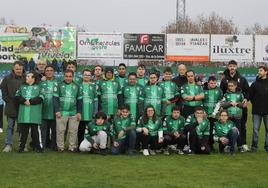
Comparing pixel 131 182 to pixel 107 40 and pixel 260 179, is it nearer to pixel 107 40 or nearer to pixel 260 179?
pixel 260 179

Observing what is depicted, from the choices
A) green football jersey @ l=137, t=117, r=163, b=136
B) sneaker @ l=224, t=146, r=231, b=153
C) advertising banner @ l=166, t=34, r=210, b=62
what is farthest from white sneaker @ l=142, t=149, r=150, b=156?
advertising banner @ l=166, t=34, r=210, b=62

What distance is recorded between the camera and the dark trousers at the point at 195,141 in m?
9.73

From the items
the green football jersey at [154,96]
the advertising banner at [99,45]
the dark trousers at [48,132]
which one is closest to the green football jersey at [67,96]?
the dark trousers at [48,132]

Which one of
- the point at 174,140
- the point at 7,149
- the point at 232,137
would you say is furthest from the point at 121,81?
the point at 7,149

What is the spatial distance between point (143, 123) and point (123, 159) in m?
1.05

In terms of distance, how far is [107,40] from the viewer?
31156 millimetres

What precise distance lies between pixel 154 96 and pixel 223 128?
4.83 feet

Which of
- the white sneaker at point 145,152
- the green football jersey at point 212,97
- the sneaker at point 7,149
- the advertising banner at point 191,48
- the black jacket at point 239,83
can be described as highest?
the advertising banner at point 191,48

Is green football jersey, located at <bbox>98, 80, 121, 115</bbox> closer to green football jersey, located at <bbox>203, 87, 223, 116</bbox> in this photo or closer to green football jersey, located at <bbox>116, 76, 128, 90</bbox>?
green football jersey, located at <bbox>116, 76, 128, 90</bbox>

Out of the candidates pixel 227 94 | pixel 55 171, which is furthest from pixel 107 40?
pixel 55 171

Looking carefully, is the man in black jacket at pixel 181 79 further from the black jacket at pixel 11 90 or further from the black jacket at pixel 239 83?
the black jacket at pixel 11 90

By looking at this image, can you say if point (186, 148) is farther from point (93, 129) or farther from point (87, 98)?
point (87, 98)

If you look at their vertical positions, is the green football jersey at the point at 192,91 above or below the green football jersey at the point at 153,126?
above

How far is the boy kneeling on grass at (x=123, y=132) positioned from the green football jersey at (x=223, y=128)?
5.41ft
